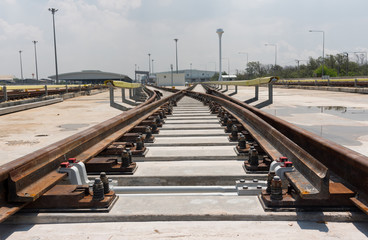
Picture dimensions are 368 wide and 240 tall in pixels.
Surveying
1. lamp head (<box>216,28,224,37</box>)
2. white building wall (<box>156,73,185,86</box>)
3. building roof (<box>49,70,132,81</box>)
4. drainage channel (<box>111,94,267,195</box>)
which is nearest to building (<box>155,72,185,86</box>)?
white building wall (<box>156,73,185,86</box>)

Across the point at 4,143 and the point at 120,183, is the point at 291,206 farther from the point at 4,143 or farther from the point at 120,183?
the point at 4,143

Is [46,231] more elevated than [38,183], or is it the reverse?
[38,183]

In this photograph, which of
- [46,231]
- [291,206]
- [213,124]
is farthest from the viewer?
[213,124]

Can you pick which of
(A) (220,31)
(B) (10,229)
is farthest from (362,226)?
(A) (220,31)

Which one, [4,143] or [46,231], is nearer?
[46,231]

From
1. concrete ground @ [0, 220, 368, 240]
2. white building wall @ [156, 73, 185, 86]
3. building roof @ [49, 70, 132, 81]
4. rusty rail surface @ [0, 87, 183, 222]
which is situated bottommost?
concrete ground @ [0, 220, 368, 240]

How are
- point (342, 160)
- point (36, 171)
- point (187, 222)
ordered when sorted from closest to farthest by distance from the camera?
1. point (187, 222)
2. point (36, 171)
3. point (342, 160)

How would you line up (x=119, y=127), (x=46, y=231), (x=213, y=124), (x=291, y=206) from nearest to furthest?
(x=46, y=231) → (x=291, y=206) → (x=119, y=127) → (x=213, y=124)

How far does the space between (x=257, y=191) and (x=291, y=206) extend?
403 mm

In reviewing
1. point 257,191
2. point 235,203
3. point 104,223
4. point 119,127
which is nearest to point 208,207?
point 235,203

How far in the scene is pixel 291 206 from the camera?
7.80 ft

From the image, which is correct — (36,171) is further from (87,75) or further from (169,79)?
(87,75)

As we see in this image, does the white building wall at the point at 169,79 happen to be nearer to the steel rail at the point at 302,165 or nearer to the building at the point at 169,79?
the building at the point at 169,79

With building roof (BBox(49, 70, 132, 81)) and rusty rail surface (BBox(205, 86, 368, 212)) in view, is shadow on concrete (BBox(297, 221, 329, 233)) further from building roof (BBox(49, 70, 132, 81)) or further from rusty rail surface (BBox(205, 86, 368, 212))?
building roof (BBox(49, 70, 132, 81))
